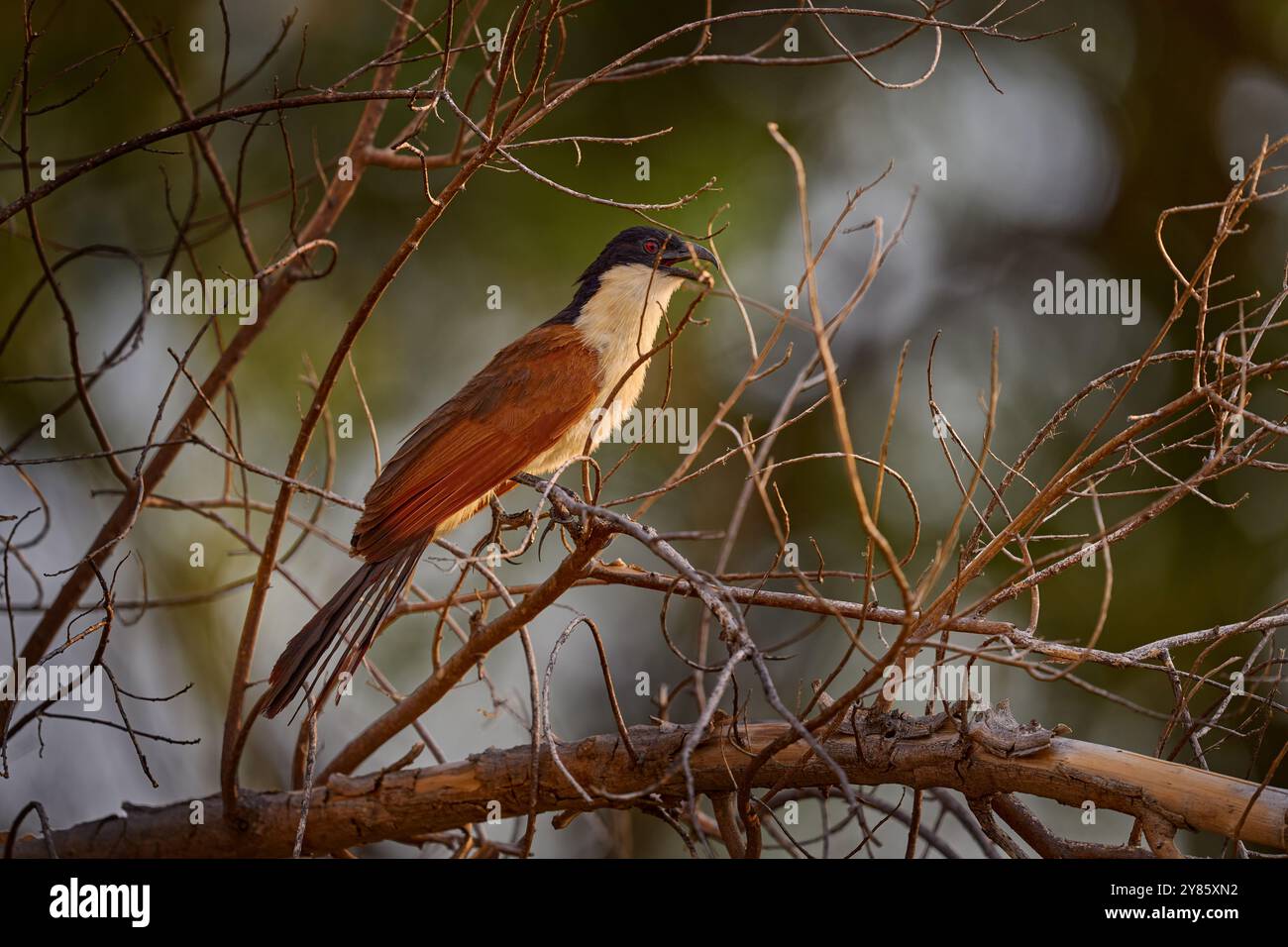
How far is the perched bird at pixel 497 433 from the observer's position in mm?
2760

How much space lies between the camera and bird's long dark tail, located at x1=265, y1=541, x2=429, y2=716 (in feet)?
8.47

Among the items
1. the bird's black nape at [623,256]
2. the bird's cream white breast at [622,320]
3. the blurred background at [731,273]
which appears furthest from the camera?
the blurred background at [731,273]

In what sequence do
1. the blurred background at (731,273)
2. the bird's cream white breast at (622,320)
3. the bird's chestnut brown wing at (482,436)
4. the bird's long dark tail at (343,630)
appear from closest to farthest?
the bird's long dark tail at (343,630)
the bird's chestnut brown wing at (482,436)
the bird's cream white breast at (622,320)
the blurred background at (731,273)

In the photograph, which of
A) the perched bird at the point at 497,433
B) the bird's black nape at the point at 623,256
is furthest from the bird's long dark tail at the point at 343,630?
the bird's black nape at the point at 623,256

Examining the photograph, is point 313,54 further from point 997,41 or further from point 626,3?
point 997,41

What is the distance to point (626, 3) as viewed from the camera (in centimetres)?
733

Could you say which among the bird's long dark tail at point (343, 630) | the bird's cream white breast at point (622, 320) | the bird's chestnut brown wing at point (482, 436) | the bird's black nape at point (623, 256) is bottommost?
the bird's long dark tail at point (343, 630)

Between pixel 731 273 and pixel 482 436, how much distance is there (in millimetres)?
2827

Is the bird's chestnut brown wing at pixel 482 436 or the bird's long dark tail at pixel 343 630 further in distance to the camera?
Answer: the bird's chestnut brown wing at pixel 482 436

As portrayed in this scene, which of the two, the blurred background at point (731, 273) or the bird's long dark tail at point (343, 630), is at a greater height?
the blurred background at point (731, 273)

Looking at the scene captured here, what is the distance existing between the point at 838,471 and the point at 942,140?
220 cm

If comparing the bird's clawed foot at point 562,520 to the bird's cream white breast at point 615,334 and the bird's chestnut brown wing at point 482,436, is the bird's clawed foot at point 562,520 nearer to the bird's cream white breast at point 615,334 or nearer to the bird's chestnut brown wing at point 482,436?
the bird's chestnut brown wing at point 482,436

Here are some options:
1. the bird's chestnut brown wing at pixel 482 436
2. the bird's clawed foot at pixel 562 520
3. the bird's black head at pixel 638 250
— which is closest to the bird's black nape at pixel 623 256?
the bird's black head at pixel 638 250

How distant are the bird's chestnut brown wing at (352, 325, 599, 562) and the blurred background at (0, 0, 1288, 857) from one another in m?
1.54
